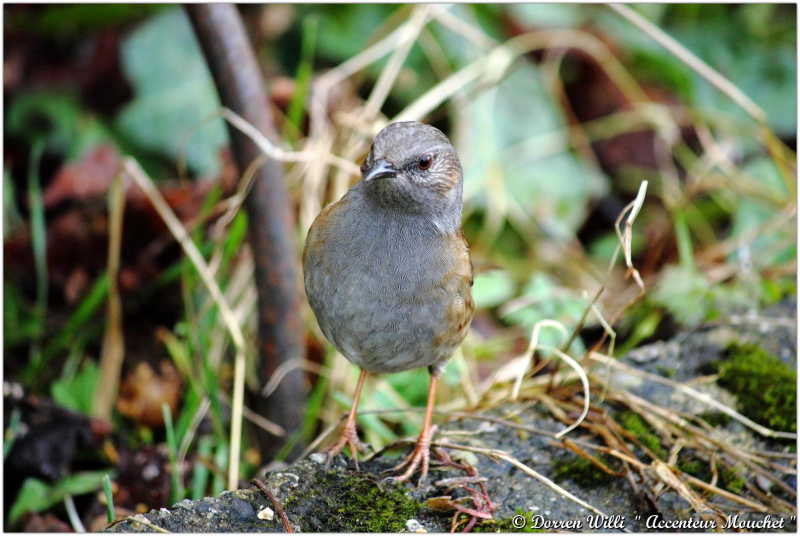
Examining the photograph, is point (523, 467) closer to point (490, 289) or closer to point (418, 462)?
point (418, 462)

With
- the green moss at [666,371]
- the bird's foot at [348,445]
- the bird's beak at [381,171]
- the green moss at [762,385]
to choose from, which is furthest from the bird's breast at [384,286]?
the green moss at [762,385]

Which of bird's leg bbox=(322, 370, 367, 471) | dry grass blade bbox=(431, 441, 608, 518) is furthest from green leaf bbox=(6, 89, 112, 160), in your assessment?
dry grass blade bbox=(431, 441, 608, 518)

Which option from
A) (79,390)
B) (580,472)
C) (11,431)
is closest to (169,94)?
(79,390)

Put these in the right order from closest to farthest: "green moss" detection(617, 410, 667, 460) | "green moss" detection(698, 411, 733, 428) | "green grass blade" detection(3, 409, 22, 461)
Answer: "green moss" detection(617, 410, 667, 460), "green moss" detection(698, 411, 733, 428), "green grass blade" detection(3, 409, 22, 461)

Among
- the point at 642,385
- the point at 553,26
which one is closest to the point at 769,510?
the point at 642,385

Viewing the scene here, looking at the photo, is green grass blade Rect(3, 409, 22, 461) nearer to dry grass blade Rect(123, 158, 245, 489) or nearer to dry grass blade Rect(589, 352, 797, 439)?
dry grass blade Rect(123, 158, 245, 489)
